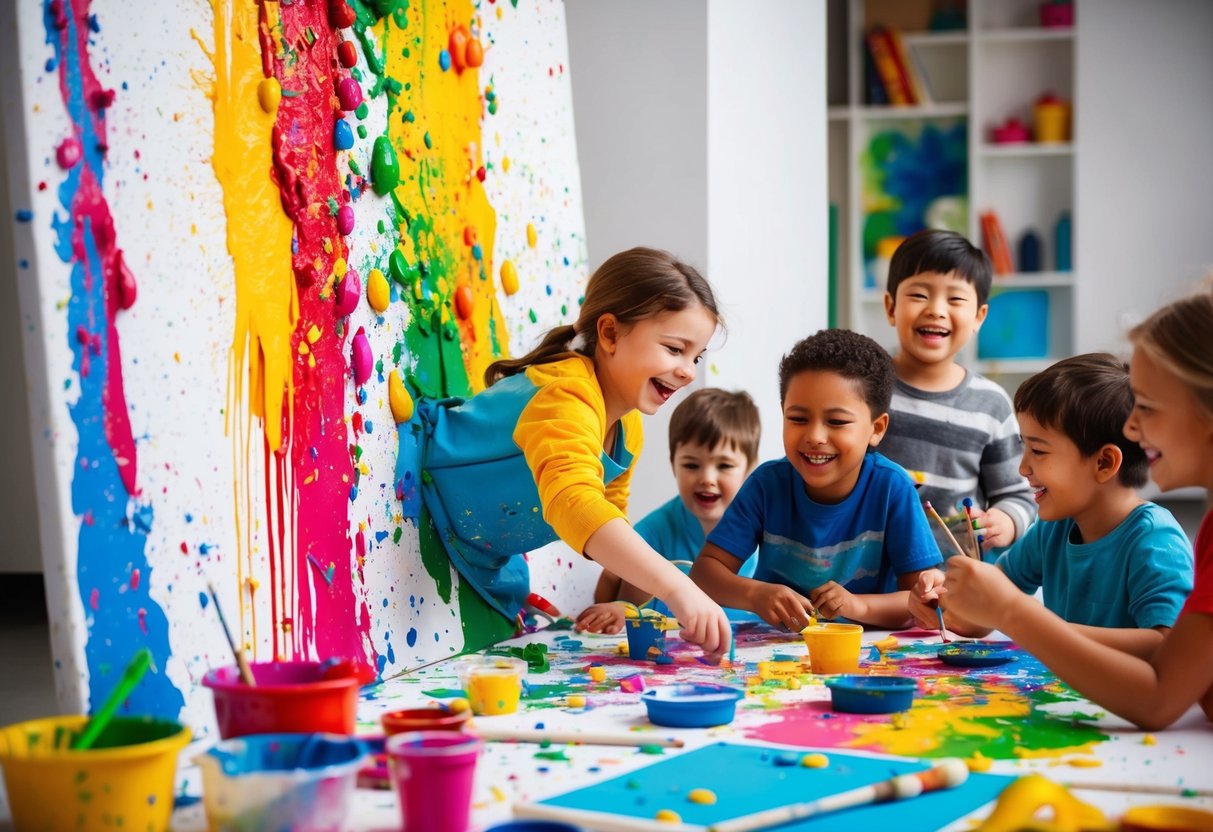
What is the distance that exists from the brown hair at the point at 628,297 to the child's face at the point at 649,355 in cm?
2

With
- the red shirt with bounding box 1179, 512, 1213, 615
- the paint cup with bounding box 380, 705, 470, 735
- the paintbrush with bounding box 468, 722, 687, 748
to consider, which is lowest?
the paintbrush with bounding box 468, 722, 687, 748

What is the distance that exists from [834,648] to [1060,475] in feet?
1.40

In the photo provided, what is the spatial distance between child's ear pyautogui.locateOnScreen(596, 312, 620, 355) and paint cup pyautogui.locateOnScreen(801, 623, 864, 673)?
57 centimetres

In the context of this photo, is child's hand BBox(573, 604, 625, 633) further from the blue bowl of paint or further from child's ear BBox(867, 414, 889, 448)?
the blue bowl of paint

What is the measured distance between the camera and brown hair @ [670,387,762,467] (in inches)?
98.6

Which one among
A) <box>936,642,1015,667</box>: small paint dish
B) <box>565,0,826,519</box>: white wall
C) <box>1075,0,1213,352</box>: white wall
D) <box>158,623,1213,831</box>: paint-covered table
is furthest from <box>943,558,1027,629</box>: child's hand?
<box>1075,0,1213,352</box>: white wall

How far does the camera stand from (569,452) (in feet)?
5.97

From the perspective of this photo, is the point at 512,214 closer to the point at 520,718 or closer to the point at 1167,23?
the point at 520,718

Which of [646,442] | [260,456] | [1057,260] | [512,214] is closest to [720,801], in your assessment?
[260,456]

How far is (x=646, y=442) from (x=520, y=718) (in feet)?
4.61

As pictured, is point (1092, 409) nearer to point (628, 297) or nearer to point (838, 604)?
point (838, 604)

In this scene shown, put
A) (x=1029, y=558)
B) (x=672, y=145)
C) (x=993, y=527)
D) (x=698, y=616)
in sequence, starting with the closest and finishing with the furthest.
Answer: (x=698, y=616) < (x=1029, y=558) < (x=993, y=527) < (x=672, y=145)

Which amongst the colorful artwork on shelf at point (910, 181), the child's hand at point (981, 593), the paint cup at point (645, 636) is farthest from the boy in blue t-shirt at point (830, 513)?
the colorful artwork on shelf at point (910, 181)

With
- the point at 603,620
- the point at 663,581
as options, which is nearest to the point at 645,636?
the point at 663,581
